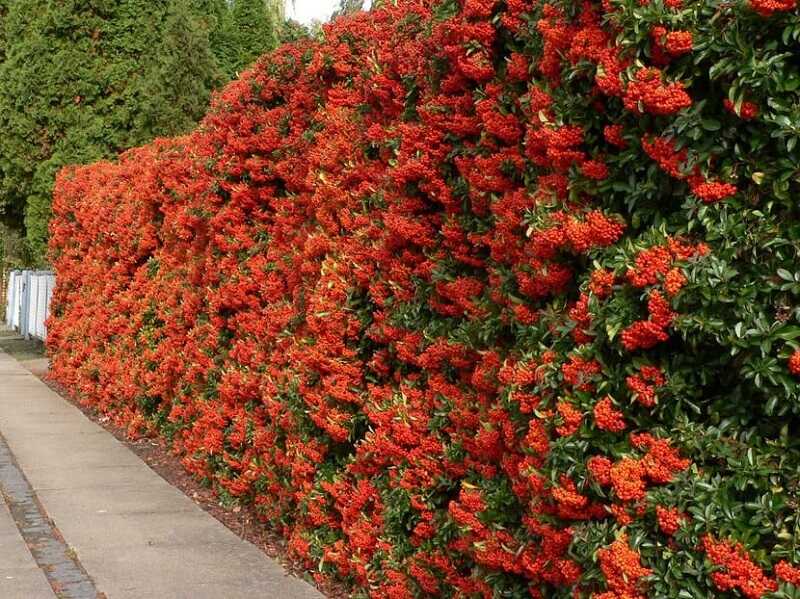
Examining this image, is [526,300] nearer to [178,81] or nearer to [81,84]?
[178,81]

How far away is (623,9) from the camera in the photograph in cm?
286

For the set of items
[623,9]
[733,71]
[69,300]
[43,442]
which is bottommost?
[43,442]

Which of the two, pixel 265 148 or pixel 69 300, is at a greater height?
pixel 265 148

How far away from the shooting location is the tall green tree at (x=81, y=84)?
683 inches

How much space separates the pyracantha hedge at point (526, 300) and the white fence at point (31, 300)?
13927mm

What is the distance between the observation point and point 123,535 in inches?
264

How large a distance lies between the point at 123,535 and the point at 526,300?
411 centimetres

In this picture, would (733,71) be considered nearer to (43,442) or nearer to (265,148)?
(265,148)

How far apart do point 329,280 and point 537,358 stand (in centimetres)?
232

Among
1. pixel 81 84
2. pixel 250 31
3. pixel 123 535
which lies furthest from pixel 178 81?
pixel 250 31

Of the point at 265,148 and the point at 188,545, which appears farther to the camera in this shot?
the point at 265,148

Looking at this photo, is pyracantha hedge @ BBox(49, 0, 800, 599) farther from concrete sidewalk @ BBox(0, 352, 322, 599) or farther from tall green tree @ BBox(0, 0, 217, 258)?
tall green tree @ BBox(0, 0, 217, 258)

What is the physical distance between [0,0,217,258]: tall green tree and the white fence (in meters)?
2.78

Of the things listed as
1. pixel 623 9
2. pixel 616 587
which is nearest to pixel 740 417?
pixel 616 587
